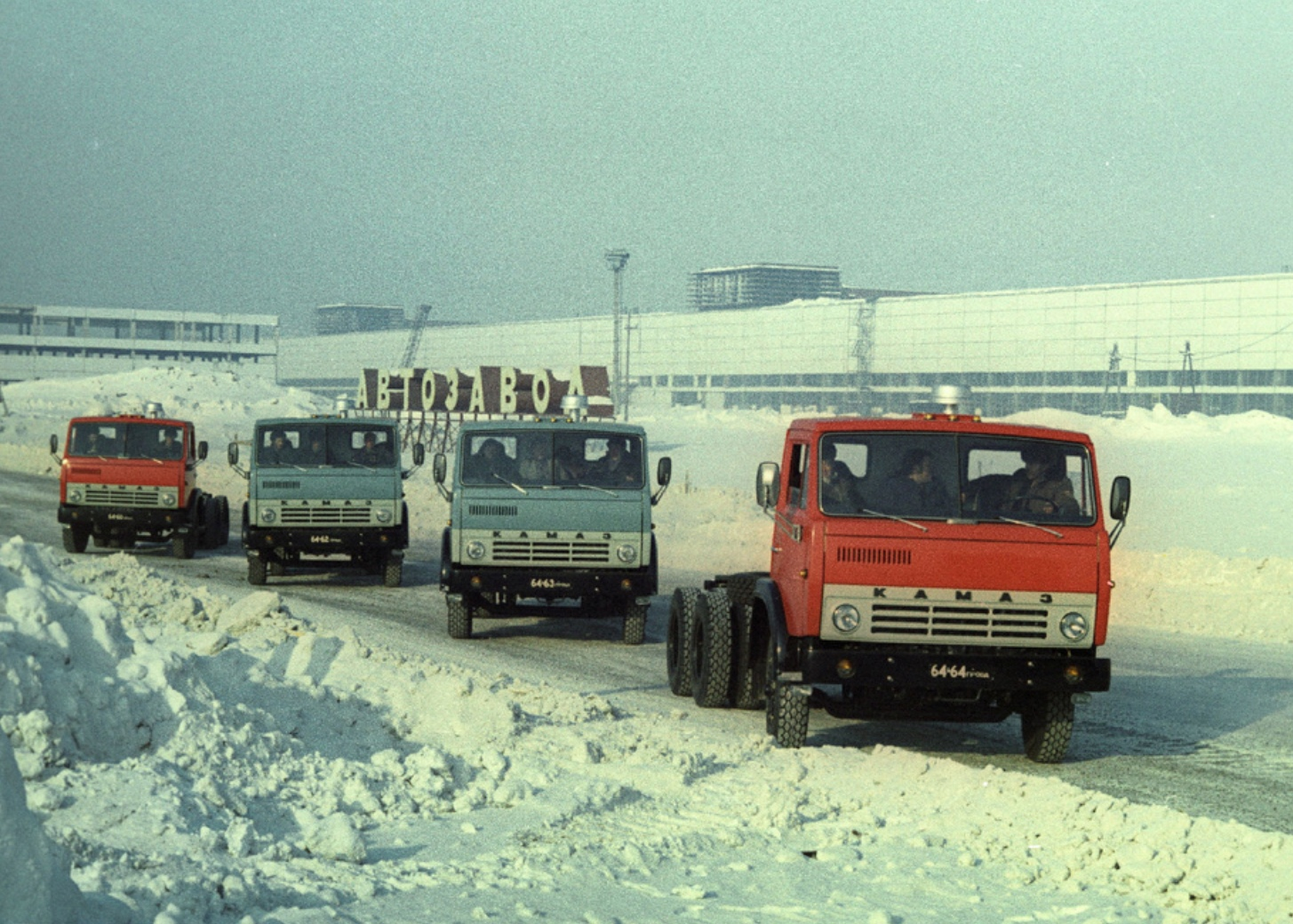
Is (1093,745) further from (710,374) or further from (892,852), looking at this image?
(710,374)

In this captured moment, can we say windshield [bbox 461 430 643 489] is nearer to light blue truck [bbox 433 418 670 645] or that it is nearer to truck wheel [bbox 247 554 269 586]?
light blue truck [bbox 433 418 670 645]

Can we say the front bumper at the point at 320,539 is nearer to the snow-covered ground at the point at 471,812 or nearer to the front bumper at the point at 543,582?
the front bumper at the point at 543,582

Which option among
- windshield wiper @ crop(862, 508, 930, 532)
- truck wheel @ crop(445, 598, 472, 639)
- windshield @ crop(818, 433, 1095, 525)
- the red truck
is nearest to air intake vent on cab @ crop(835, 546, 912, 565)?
windshield wiper @ crop(862, 508, 930, 532)

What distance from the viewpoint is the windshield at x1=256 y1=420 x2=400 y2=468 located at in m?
20.4

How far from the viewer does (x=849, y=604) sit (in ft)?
31.6

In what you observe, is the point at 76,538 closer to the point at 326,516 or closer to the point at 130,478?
the point at 130,478

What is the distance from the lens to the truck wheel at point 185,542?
2486 centimetres

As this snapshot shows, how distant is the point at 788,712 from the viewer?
Result: 1010 cm

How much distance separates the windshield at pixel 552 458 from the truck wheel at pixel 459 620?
5.02ft

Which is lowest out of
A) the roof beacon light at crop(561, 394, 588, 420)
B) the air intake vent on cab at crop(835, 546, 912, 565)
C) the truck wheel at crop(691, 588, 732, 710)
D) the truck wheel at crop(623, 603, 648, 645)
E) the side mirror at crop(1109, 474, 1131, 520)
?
the truck wheel at crop(623, 603, 648, 645)

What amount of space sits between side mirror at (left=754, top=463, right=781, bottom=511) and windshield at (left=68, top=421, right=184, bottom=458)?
16769mm

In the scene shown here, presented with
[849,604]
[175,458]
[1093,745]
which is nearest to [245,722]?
[849,604]

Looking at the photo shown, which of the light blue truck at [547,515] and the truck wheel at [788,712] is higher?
the light blue truck at [547,515]

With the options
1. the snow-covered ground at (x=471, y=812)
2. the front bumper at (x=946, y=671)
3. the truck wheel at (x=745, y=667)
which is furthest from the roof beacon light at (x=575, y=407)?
the front bumper at (x=946, y=671)
